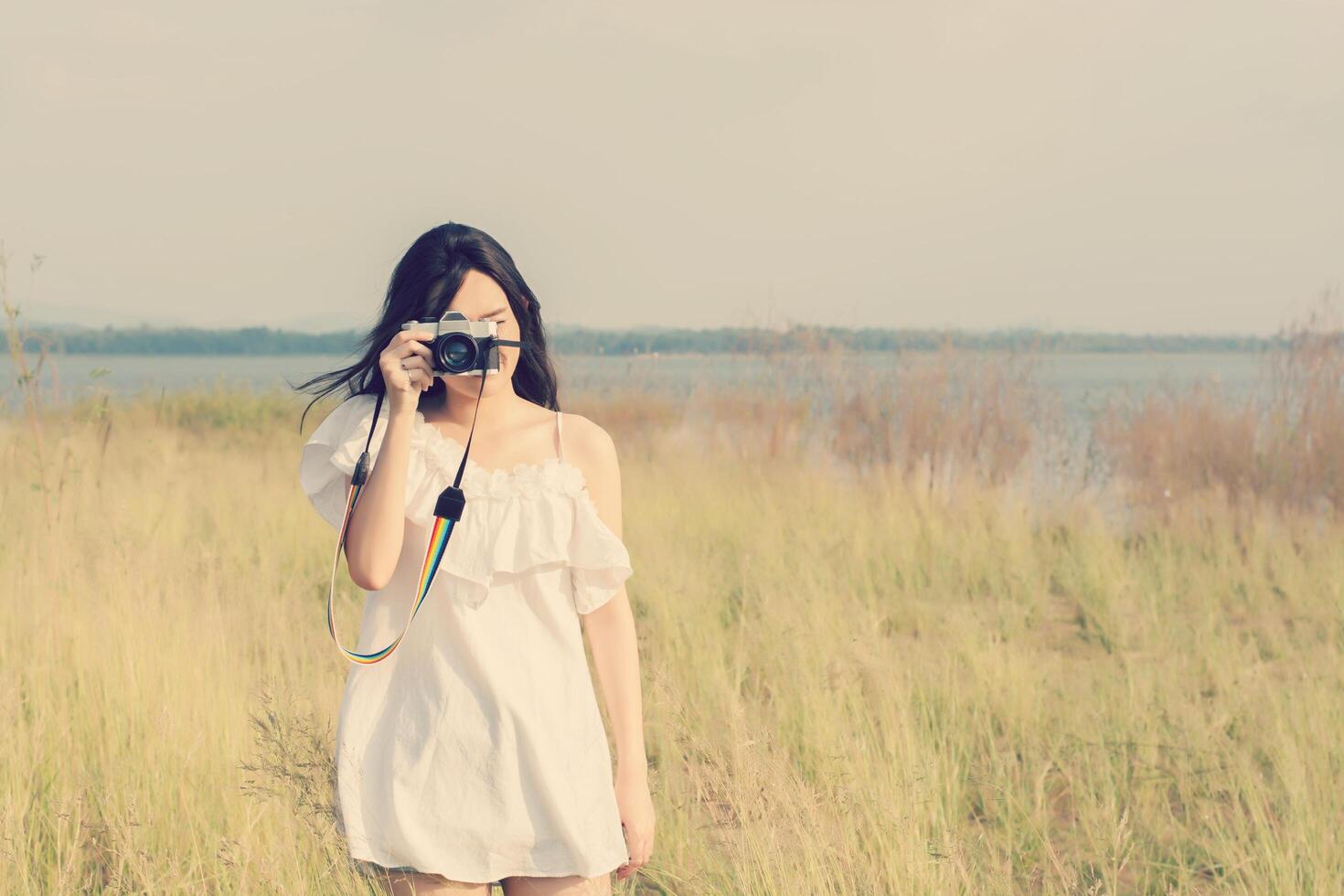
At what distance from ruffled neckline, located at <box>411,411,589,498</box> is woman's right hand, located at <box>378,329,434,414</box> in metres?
0.13

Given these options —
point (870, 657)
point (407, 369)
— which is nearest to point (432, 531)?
point (407, 369)

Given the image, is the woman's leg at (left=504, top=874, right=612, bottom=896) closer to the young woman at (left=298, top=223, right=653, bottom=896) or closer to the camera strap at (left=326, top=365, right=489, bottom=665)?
the young woman at (left=298, top=223, right=653, bottom=896)

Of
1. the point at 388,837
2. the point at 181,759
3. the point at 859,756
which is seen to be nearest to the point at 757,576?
the point at 859,756

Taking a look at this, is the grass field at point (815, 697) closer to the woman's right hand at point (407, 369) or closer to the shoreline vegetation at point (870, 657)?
the shoreline vegetation at point (870, 657)

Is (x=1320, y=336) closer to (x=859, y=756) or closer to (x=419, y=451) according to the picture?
(x=859, y=756)

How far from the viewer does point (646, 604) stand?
194 inches

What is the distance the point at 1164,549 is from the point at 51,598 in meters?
5.97

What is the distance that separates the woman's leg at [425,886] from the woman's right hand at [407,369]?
68 cm

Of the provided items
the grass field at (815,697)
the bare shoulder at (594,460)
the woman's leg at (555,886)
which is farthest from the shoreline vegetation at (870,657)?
the woman's leg at (555,886)

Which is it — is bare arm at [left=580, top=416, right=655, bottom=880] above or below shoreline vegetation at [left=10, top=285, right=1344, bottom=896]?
above

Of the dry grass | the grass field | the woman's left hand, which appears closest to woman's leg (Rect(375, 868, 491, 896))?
the woman's left hand

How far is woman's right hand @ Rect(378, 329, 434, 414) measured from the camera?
58.8 inches

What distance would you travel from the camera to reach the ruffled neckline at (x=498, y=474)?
1.58 metres

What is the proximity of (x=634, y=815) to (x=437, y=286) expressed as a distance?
2.90 feet
